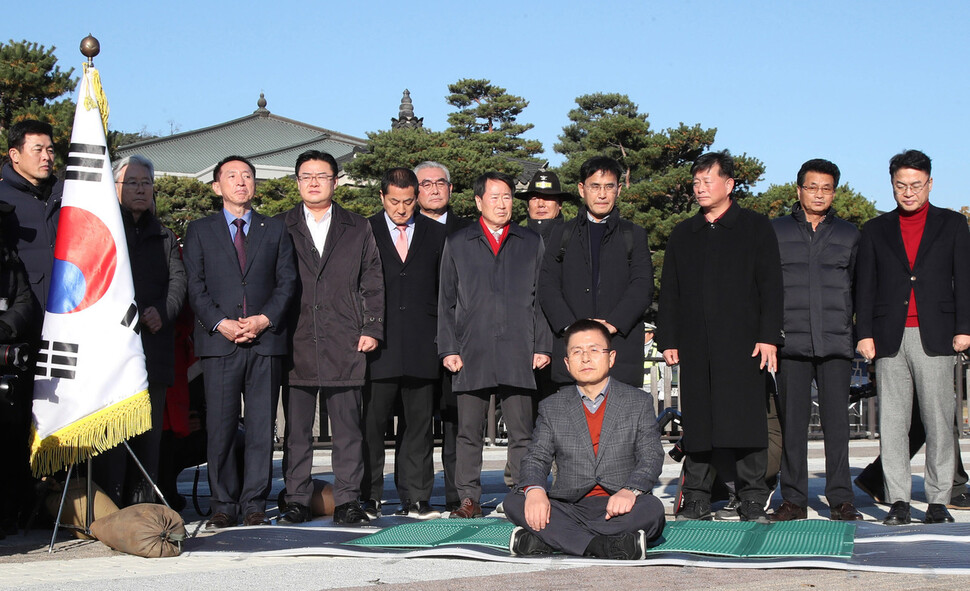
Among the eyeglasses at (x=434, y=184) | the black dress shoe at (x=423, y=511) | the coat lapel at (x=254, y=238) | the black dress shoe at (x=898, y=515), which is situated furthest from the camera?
the eyeglasses at (x=434, y=184)

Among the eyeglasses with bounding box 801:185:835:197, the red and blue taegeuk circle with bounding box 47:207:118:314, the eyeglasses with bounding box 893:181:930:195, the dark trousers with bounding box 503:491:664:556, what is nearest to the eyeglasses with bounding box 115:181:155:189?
the red and blue taegeuk circle with bounding box 47:207:118:314

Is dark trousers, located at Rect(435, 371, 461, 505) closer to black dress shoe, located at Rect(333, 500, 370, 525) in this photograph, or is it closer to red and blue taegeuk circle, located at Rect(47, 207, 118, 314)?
black dress shoe, located at Rect(333, 500, 370, 525)

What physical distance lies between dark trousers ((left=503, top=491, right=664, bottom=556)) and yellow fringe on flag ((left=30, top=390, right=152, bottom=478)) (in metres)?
2.09

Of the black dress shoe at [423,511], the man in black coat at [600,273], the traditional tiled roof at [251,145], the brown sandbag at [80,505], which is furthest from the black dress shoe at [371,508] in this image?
the traditional tiled roof at [251,145]

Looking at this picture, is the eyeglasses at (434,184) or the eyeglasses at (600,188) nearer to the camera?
the eyeglasses at (600,188)

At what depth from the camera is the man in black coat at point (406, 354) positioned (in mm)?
6980

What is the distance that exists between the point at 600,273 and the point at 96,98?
309 centimetres

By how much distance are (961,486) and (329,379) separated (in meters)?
4.03

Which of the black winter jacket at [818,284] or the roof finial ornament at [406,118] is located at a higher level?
the roof finial ornament at [406,118]

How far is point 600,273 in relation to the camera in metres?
6.74

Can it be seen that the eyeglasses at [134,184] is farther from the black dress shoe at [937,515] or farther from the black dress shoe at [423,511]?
the black dress shoe at [937,515]

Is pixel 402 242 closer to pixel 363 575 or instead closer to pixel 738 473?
pixel 738 473

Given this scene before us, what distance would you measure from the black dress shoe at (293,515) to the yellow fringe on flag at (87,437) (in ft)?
3.60

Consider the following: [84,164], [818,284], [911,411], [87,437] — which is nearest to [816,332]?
[818,284]
